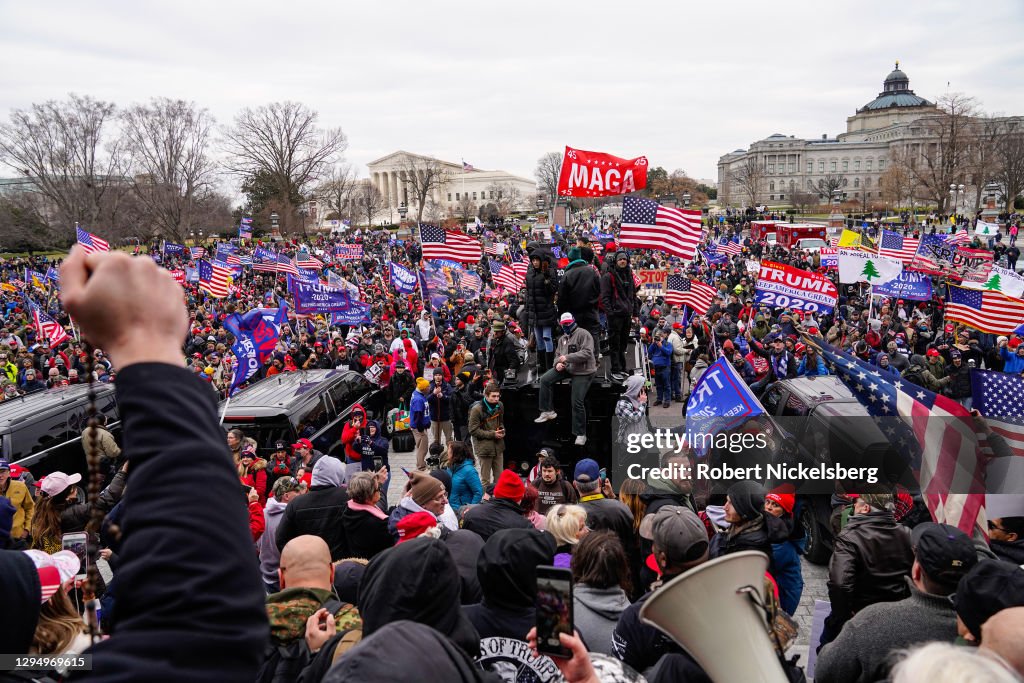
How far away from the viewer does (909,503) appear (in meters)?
6.50

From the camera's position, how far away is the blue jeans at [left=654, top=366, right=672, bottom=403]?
15.3 metres

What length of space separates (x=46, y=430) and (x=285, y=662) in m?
9.17

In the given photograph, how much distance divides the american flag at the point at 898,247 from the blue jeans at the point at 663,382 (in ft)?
24.5

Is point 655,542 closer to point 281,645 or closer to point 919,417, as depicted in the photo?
point 281,645

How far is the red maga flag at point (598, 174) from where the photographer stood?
12773 mm

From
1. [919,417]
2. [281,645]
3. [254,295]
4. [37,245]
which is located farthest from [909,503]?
[37,245]

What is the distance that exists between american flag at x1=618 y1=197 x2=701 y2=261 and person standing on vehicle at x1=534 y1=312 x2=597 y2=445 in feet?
12.7

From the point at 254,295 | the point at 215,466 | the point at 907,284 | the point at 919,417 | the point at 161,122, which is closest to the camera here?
the point at 215,466

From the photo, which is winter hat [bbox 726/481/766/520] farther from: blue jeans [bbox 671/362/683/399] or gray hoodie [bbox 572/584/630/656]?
blue jeans [bbox 671/362/683/399]

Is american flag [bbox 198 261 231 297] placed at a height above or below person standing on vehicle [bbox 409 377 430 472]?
above

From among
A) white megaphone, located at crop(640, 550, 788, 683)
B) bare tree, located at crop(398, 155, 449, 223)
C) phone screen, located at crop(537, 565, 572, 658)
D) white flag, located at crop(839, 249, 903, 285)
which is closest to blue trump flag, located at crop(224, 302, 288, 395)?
phone screen, located at crop(537, 565, 572, 658)

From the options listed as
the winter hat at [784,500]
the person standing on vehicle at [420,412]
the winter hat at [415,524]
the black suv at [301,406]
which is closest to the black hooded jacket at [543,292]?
the person standing on vehicle at [420,412]

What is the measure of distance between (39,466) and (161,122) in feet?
182

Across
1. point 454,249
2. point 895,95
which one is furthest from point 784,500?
point 895,95
